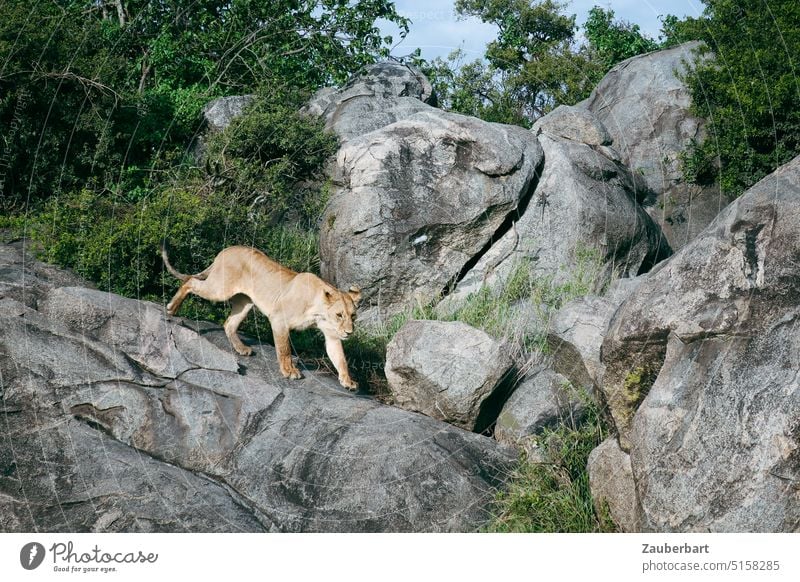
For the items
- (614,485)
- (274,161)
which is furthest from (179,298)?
(614,485)

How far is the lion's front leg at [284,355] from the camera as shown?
47.2 feet

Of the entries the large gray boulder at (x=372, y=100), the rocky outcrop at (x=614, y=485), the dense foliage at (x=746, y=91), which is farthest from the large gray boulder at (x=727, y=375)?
the large gray boulder at (x=372, y=100)

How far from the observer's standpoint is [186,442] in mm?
12836

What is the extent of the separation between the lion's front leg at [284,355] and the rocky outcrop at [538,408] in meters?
3.07

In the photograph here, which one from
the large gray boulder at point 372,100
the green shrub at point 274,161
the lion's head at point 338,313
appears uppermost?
the large gray boulder at point 372,100

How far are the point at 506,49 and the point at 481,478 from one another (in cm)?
1323

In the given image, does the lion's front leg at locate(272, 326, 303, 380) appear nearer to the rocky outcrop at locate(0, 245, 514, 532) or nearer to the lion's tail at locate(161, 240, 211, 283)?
the rocky outcrop at locate(0, 245, 514, 532)

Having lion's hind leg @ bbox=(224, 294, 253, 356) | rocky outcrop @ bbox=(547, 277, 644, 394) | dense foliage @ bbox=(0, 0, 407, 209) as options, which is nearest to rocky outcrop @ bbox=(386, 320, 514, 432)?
rocky outcrop @ bbox=(547, 277, 644, 394)

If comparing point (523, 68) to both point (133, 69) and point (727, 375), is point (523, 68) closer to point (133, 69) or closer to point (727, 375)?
point (133, 69)

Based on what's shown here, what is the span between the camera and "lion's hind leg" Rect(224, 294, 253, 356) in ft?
48.1

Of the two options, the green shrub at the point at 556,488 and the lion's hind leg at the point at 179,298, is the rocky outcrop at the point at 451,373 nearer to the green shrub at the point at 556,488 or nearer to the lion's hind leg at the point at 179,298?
the green shrub at the point at 556,488

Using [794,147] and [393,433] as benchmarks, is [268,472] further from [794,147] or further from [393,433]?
[794,147]

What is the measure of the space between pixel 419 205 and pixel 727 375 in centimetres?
937

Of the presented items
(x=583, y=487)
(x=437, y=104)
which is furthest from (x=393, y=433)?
(x=437, y=104)
